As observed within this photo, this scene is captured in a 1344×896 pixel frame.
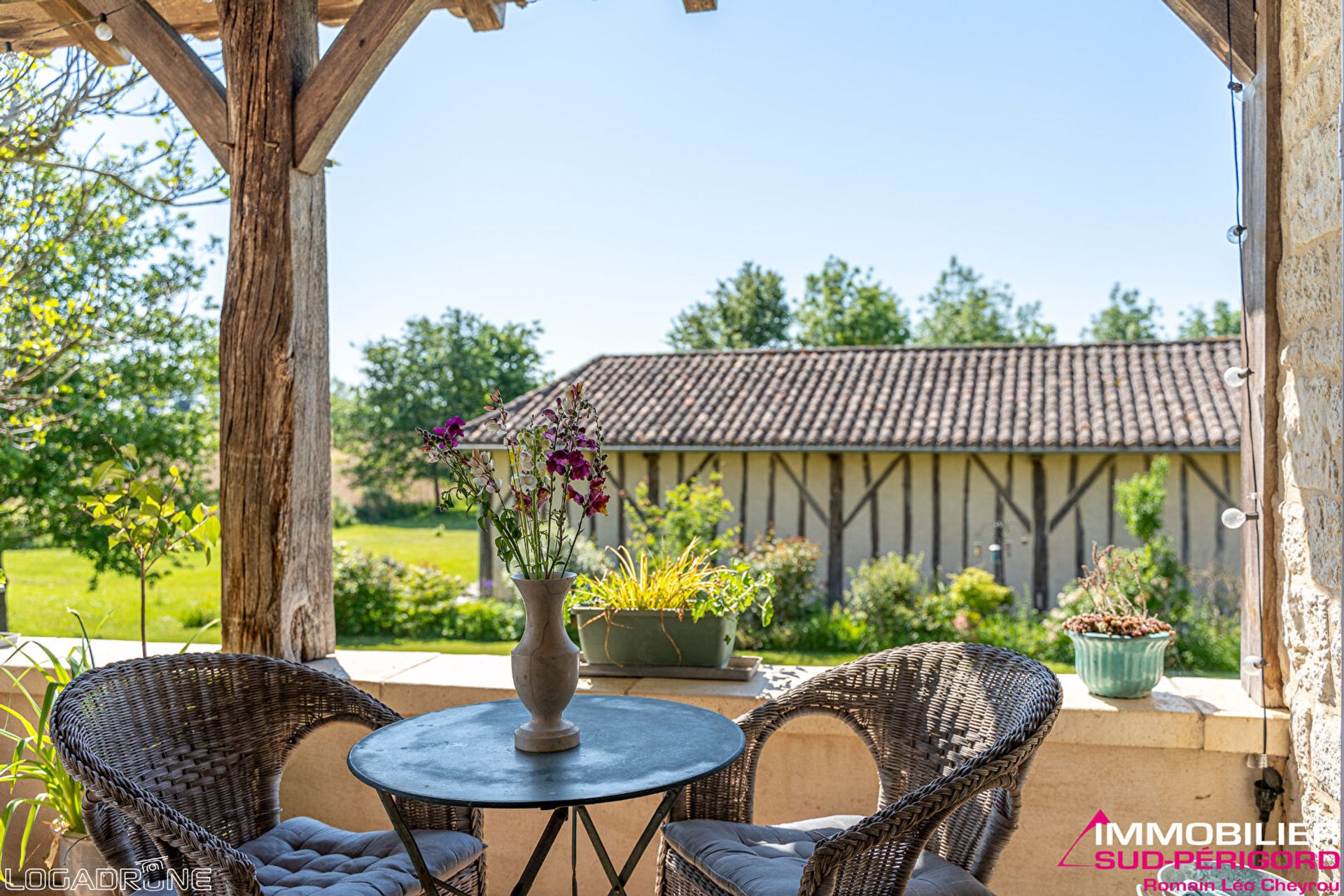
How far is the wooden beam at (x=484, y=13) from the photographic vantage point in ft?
9.23

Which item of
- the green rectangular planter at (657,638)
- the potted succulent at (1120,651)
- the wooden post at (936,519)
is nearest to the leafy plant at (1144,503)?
the wooden post at (936,519)

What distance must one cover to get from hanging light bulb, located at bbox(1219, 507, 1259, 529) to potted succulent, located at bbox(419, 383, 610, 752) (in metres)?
1.46

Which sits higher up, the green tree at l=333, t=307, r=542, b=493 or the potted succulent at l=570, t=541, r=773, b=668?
the green tree at l=333, t=307, r=542, b=493

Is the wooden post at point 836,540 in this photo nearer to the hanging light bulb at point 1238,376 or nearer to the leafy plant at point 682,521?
the leafy plant at point 682,521

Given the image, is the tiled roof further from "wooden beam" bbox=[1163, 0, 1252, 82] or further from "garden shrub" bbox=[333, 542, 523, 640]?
"wooden beam" bbox=[1163, 0, 1252, 82]

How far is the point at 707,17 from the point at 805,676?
6.19 feet

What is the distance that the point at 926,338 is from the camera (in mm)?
34906

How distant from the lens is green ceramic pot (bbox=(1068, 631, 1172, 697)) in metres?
2.31

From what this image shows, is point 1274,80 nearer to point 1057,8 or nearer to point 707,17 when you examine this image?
point 707,17

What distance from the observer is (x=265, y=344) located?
2549 millimetres

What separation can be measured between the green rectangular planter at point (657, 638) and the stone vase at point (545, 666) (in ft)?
3.00

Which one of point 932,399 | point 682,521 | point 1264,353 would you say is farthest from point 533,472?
point 932,399

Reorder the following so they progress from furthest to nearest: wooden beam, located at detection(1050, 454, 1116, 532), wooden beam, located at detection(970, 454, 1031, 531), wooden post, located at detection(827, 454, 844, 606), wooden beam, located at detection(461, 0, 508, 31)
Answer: wooden post, located at detection(827, 454, 844, 606) → wooden beam, located at detection(970, 454, 1031, 531) → wooden beam, located at detection(1050, 454, 1116, 532) → wooden beam, located at detection(461, 0, 508, 31)

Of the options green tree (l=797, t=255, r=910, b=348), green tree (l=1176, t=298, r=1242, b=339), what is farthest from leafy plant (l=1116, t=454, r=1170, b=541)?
green tree (l=1176, t=298, r=1242, b=339)
